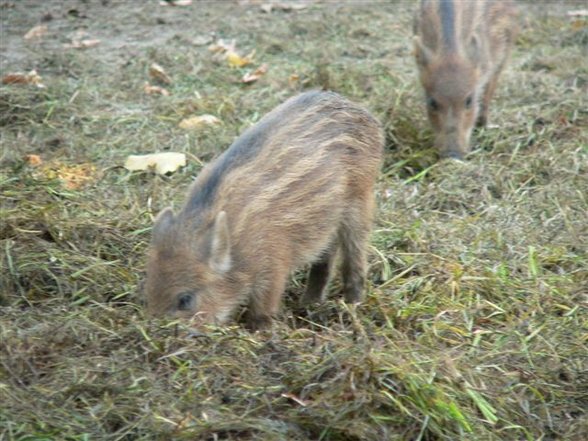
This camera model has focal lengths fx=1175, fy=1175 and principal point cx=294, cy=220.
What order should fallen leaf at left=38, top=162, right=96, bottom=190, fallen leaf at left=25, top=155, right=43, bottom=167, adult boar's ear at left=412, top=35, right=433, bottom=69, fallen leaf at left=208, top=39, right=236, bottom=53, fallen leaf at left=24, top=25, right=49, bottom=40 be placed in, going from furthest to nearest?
fallen leaf at left=24, top=25, right=49, bottom=40, fallen leaf at left=208, top=39, right=236, bottom=53, adult boar's ear at left=412, top=35, right=433, bottom=69, fallen leaf at left=25, top=155, right=43, bottom=167, fallen leaf at left=38, top=162, right=96, bottom=190

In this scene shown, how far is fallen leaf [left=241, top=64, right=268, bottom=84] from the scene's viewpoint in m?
8.43

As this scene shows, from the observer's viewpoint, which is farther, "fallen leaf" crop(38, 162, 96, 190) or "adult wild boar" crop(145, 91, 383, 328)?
"fallen leaf" crop(38, 162, 96, 190)

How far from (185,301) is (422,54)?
12.7 feet

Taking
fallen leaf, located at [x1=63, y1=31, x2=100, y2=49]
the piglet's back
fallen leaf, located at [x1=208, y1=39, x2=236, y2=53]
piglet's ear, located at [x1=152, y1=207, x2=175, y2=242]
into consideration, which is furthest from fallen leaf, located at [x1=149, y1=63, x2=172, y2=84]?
piglet's ear, located at [x1=152, y1=207, x2=175, y2=242]

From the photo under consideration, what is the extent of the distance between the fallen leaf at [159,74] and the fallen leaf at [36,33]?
1368mm

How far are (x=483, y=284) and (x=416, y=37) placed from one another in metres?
3.17

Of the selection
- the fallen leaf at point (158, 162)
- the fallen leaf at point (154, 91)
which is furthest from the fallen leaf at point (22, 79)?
the fallen leaf at point (158, 162)

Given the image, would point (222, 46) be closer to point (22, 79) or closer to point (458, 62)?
point (22, 79)

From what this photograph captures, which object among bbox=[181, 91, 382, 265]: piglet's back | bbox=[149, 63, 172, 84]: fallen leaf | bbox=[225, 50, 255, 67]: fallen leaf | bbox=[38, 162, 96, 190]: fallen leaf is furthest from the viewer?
bbox=[225, 50, 255, 67]: fallen leaf

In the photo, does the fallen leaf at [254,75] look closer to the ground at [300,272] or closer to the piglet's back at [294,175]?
the ground at [300,272]

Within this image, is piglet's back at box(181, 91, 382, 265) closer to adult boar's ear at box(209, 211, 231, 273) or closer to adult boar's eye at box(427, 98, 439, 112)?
adult boar's ear at box(209, 211, 231, 273)

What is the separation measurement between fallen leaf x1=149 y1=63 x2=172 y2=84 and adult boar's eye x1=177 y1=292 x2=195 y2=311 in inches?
155

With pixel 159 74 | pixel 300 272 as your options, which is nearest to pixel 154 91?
pixel 159 74

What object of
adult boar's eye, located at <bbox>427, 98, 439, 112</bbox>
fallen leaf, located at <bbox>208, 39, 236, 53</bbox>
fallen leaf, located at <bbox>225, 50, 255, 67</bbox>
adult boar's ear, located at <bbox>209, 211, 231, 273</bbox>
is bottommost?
fallen leaf, located at <bbox>208, 39, 236, 53</bbox>
